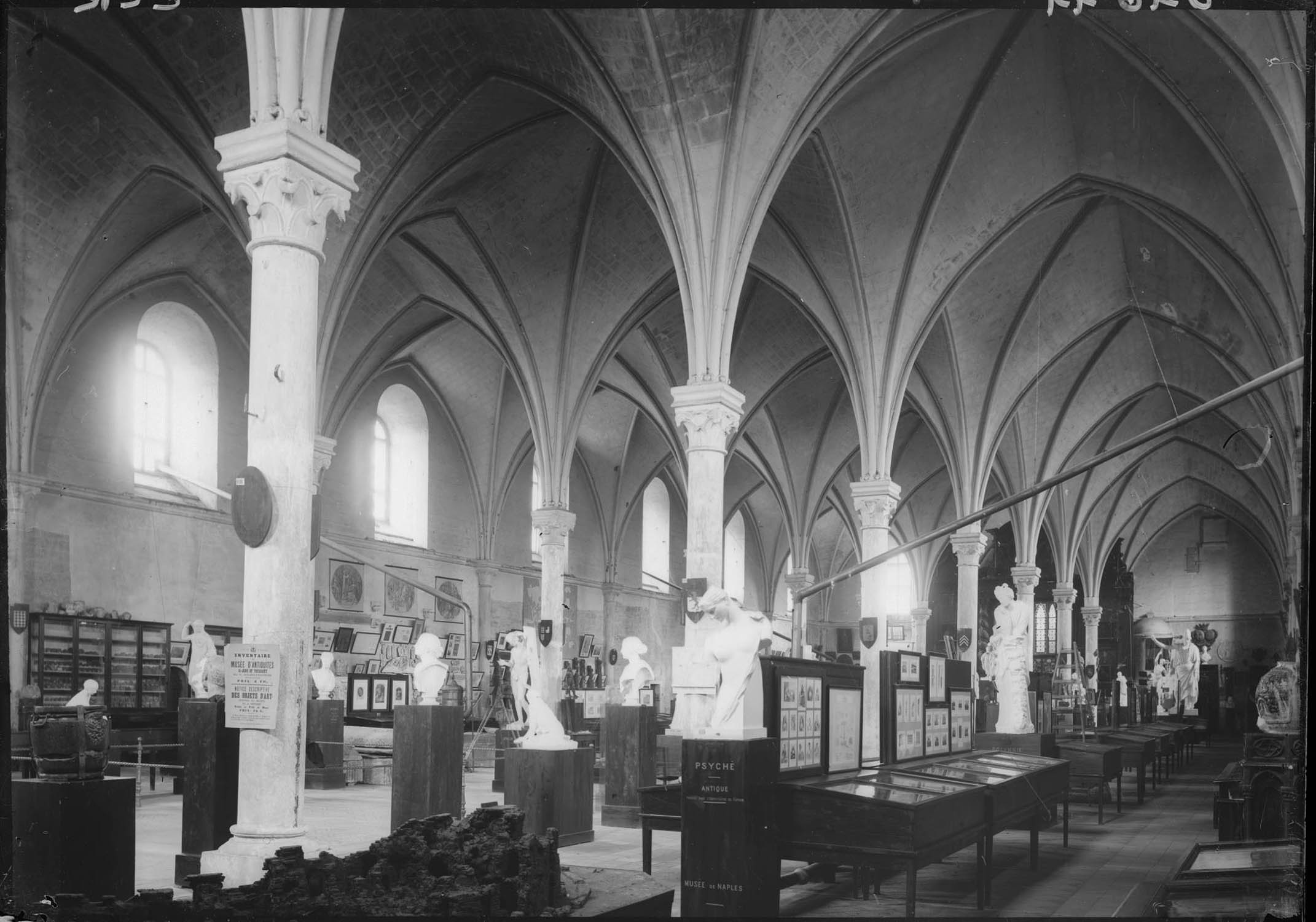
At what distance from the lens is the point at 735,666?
8.02 m

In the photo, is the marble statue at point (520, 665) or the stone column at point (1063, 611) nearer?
the marble statue at point (520, 665)

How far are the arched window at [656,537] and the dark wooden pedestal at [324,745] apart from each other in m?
18.7

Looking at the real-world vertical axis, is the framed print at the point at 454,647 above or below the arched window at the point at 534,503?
below

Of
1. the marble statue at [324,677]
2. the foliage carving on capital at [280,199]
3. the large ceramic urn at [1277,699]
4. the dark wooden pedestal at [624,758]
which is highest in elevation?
the foliage carving on capital at [280,199]

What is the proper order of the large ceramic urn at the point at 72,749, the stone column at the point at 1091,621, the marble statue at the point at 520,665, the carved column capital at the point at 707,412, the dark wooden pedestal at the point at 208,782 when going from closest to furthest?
the large ceramic urn at the point at 72,749 → the dark wooden pedestal at the point at 208,782 → the carved column capital at the point at 707,412 → the marble statue at the point at 520,665 → the stone column at the point at 1091,621

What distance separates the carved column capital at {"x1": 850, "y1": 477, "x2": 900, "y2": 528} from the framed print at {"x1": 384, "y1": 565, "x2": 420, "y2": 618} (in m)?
10.4

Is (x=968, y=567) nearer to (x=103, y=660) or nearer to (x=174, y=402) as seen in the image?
(x=174, y=402)

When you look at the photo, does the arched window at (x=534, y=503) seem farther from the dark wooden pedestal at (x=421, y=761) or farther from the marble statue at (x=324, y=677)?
the dark wooden pedestal at (x=421, y=761)

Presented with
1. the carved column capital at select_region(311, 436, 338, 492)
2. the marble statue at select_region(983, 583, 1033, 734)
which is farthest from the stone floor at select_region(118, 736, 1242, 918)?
the carved column capital at select_region(311, 436, 338, 492)

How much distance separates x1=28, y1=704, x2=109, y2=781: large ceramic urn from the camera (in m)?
7.85

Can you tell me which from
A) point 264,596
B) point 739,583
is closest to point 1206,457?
point 739,583

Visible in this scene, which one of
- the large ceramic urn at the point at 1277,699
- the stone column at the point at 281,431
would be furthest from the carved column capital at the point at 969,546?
the stone column at the point at 281,431

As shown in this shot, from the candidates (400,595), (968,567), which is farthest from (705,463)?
(400,595)

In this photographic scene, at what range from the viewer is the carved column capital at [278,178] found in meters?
8.95
